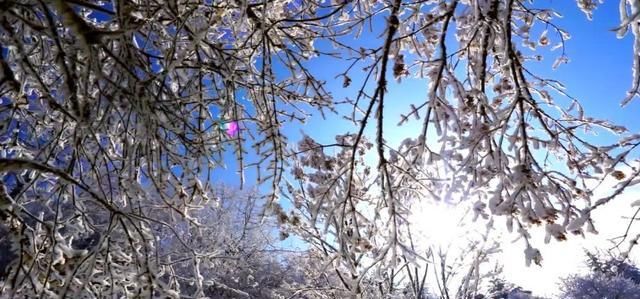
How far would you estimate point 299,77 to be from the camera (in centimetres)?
290

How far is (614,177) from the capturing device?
1.78 metres

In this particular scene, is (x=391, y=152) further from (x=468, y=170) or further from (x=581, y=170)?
(x=581, y=170)

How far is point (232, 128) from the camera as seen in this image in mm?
2670

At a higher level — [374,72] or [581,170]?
[374,72]

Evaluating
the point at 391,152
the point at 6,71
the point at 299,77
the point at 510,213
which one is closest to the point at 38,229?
the point at 6,71

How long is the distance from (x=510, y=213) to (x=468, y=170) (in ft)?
1.10

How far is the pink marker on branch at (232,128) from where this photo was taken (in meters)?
2.55

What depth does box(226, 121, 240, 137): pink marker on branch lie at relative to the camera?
8.36 ft

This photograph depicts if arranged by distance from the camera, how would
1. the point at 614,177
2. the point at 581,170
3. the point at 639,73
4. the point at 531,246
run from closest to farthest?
1. the point at 639,73
2. the point at 531,246
3. the point at 614,177
4. the point at 581,170

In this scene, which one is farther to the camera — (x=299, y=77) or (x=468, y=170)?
(x=299, y=77)

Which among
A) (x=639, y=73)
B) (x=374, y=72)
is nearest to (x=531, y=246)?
(x=639, y=73)

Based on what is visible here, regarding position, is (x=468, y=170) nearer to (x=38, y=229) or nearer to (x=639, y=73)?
(x=639, y=73)

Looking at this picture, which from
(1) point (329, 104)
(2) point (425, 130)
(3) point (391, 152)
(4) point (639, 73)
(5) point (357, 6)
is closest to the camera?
(4) point (639, 73)

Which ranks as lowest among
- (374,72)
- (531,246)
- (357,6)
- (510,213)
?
(531,246)
